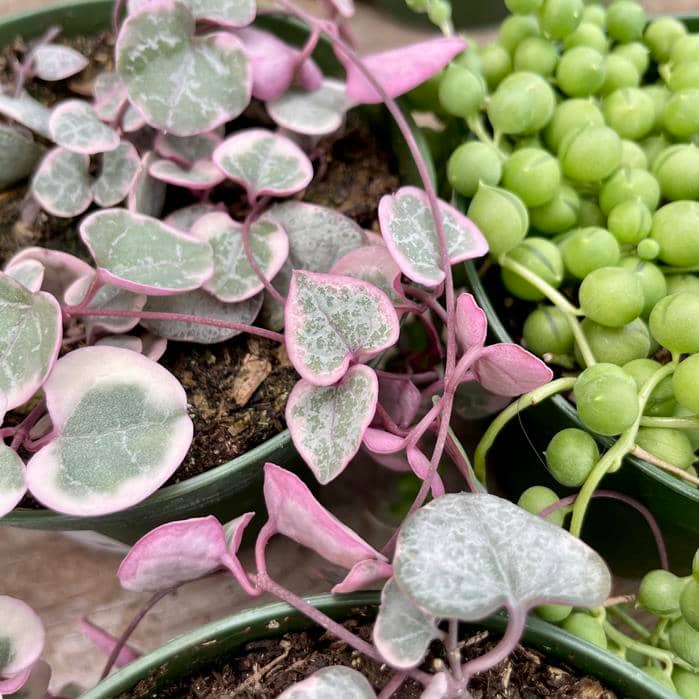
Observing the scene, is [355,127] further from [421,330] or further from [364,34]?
[364,34]

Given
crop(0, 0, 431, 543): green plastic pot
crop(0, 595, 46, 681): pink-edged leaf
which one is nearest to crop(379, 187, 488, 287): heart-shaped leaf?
crop(0, 0, 431, 543): green plastic pot

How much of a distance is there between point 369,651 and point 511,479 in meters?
0.33

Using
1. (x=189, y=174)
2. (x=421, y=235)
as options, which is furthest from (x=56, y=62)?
(x=421, y=235)

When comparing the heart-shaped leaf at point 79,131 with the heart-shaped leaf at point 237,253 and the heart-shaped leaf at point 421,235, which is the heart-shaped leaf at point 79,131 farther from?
the heart-shaped leaf at point 421,235

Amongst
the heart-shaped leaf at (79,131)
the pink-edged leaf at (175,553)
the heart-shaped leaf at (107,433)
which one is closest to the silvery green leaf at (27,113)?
the heart-shaped leaf at (79,131)

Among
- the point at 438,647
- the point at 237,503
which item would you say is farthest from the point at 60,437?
the point at 438,647

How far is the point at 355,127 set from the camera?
722mm

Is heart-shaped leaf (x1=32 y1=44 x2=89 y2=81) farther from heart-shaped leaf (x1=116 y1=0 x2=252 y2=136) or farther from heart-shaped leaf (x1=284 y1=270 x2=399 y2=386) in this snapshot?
heart-shaped leaf (x1=284 y1=270 x2=399 y2=386)

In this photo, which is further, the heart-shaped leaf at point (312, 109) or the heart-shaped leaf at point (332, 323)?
the heart-shaped leaf at point (312, 109)

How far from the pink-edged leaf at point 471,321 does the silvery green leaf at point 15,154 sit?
0.45m

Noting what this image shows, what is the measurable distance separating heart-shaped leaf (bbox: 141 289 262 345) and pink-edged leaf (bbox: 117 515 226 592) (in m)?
0.16

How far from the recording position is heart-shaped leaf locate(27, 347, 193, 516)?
0.43 meters

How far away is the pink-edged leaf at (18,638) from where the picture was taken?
0.48 m

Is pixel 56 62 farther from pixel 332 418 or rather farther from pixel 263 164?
pixel 332 418
